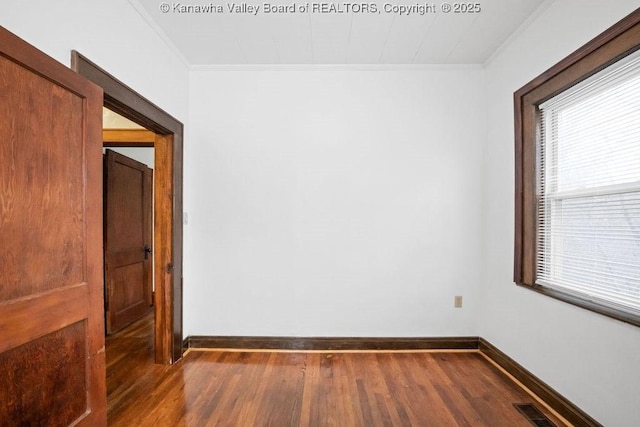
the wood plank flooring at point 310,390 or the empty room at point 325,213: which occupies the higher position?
the empty room at point 325,213

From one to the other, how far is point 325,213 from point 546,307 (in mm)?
1795

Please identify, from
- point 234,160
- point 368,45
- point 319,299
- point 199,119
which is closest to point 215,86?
point 199,119

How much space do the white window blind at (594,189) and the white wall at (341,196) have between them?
717 millimetres

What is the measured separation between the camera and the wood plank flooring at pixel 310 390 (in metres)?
1.84

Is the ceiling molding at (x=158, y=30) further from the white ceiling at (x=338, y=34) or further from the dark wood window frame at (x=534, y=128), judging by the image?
the dark wood window frame at (x=534, y=128)

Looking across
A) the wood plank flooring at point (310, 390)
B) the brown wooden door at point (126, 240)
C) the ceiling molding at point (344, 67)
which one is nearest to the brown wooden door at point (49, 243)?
the wood plank flooring at point (310, 390)

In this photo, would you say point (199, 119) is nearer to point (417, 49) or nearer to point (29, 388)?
point (417, 49)

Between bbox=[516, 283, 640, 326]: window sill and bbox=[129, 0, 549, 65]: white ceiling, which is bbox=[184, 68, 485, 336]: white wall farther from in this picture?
bbox=[516, 283, 640, 326]: window sill

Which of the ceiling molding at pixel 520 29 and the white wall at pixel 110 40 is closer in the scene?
the white wall at pixel 110 40

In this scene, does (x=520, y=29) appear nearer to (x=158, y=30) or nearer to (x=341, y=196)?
(x=341, y=196)

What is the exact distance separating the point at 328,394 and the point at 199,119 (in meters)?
2.56

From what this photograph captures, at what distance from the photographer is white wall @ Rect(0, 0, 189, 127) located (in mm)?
1294

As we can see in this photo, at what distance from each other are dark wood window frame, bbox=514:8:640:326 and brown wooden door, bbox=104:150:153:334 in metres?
3.89

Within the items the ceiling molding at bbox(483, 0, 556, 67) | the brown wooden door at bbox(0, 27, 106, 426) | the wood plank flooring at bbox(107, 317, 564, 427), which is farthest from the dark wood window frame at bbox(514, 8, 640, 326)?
the brown wooden door at bbox(0, 27, 106, 426)
